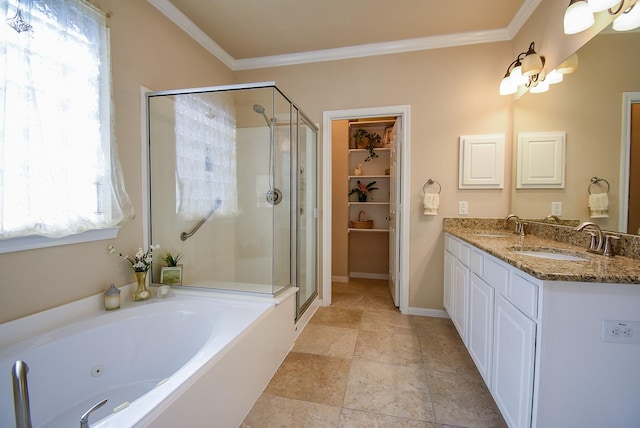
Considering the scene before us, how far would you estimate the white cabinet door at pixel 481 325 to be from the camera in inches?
56.6

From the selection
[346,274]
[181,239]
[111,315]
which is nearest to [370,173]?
[346,274]

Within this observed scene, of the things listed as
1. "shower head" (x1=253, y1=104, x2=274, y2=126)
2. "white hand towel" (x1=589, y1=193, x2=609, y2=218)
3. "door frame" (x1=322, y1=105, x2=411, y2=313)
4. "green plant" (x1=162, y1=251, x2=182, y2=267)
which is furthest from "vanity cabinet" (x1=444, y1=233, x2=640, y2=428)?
"green plant" (x1=162, y1=251, x2=182, y2=267)

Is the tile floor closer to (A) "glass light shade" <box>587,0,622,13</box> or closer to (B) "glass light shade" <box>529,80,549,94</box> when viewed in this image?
(B) "glass light shade" <box>529,80,549,94</box>

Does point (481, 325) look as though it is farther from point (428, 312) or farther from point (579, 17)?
point (579, 17)

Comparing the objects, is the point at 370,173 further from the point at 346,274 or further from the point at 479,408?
the point at 479,408

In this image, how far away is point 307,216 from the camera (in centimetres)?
262

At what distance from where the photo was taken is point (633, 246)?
121cm

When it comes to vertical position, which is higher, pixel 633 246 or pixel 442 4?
pixel 442 4

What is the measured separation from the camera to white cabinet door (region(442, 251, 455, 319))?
2.26 meters

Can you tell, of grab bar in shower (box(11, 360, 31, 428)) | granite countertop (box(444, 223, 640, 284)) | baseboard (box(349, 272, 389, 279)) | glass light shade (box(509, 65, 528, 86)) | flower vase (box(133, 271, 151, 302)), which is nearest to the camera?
grab bar in shower (box(11, 360, 31, 428))

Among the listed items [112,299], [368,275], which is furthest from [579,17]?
[368,275]

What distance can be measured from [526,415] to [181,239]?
91.0 inches

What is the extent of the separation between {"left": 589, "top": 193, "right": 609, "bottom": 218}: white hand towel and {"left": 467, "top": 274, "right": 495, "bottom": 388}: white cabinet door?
2.31 ft

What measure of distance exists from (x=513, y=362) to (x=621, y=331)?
1.28ft
